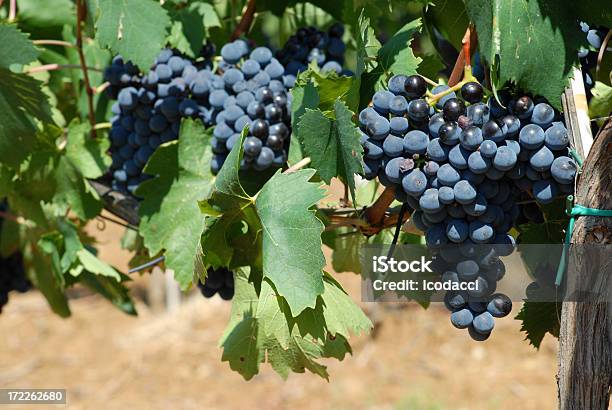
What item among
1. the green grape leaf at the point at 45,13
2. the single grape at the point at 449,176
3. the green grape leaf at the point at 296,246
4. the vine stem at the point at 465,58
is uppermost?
the green grape leaf at the point at 45,13

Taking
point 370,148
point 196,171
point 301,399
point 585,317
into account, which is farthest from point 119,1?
point 301,399

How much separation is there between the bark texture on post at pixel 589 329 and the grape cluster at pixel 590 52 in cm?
19

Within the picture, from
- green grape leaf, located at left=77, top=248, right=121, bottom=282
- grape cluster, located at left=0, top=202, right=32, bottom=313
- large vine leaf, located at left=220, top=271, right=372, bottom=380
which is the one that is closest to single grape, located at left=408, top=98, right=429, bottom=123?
large vine leaf, located at left=220, top=271, right=372, bottom=380

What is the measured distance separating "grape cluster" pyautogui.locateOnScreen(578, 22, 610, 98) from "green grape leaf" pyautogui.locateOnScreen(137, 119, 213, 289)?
66 centimetres

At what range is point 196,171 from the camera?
1.52m

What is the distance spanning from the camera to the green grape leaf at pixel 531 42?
1.03 metres

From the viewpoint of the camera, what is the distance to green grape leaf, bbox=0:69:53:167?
1.53 meters

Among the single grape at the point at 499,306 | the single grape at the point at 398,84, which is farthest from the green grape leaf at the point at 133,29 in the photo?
the single grape at the point at 499,306

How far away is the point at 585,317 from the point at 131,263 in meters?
1.12

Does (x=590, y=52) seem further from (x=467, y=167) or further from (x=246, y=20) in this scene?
(x=246, y=20)

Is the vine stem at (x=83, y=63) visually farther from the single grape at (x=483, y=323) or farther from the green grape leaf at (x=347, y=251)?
the single grape at (x=483, y=323)

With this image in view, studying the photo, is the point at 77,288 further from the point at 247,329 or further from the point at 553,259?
the point at 553,259

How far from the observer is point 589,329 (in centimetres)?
102

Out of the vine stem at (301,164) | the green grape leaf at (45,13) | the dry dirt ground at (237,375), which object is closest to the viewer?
the vine stem at (301,164)
